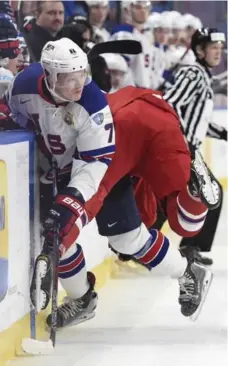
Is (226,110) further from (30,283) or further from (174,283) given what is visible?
(30,283)

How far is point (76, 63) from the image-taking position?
2.34 metres

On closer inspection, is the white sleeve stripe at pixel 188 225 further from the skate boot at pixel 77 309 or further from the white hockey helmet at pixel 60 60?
the white hockey helmet at pixel 60 60

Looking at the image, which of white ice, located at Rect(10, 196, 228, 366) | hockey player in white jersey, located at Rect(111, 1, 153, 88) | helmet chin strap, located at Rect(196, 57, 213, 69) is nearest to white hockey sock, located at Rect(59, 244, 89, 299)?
white ice, located at Rect(10, 196, 228, 366)

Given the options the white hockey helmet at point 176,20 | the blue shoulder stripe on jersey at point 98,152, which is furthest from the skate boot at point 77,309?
the white hockey helmet at point 176,20

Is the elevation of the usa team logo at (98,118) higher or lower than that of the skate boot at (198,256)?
higher

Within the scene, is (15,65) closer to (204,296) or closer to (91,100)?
(91,100)

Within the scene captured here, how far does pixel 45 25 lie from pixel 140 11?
153 cm

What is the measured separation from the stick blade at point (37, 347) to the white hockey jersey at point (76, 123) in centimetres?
43

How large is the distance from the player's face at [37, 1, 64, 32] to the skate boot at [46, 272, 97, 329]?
103 cm

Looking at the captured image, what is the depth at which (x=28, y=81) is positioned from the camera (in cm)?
244

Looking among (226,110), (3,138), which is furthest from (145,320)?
(226,110)

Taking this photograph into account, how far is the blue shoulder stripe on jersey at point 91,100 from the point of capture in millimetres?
2404

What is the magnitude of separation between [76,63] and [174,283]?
4.47 ft

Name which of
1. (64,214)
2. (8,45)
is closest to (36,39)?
(8,45)
